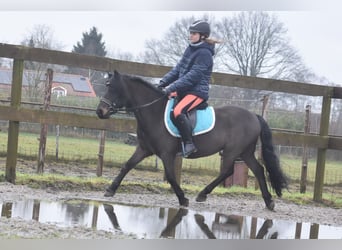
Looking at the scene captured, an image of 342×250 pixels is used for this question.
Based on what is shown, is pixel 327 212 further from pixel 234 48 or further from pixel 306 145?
pixel 234 48

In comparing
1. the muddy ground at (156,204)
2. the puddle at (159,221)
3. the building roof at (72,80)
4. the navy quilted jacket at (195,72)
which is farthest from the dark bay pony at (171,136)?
the building roof at (72,80)

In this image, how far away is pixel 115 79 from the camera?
21.2 ft

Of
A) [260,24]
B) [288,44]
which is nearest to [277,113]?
[260,24]

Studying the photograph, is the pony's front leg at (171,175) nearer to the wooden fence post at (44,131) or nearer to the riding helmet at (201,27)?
the riding helmet at (201,27)

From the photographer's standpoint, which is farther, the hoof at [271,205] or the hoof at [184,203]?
the hoof at [271,205]

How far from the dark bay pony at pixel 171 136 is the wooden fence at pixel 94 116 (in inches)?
35.6

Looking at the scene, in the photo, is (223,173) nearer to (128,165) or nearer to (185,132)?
Result: (185,132)

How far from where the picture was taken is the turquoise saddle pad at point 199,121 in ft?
21.6

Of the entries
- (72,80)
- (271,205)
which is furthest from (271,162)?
(72,80)

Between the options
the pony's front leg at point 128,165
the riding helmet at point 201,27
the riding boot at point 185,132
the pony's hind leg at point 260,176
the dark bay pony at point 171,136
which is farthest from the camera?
the pony's hind leg at point 260,176

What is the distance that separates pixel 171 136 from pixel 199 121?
0.39 metres

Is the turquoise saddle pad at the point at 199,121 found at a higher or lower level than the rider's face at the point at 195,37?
lower

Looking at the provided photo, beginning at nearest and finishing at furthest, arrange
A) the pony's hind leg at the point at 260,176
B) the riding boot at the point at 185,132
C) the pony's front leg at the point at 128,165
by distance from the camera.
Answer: the riding boot at the point at 185,132 < the pony's front leg at the point at 128,165 < the pony's hind leg at the point at 260,176

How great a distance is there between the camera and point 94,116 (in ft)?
24.4
